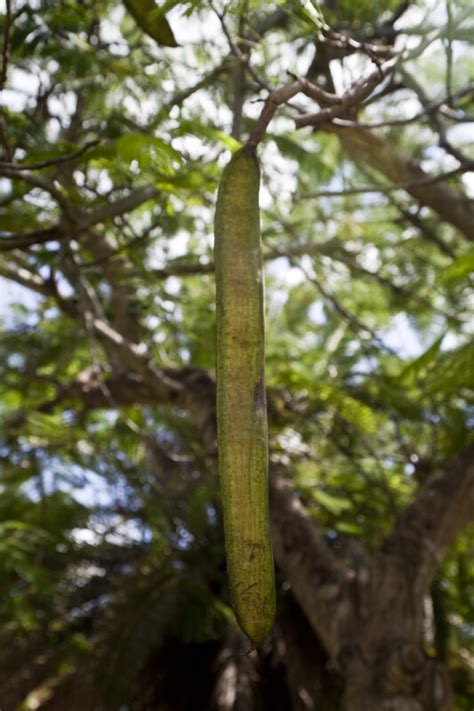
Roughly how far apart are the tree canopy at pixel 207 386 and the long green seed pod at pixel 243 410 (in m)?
0.92

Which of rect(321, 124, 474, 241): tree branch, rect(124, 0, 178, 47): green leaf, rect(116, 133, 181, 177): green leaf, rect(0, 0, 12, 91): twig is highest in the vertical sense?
rect(321, 124, 474, 241): tree branch

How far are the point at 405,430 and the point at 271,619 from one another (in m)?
3.48

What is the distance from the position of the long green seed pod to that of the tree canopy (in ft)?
3.02

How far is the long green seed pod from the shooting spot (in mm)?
1005

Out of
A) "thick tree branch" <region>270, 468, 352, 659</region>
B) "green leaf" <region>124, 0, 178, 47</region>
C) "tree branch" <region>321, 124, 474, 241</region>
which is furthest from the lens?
"tree branch" <region>321, 124, 474, 241</region>

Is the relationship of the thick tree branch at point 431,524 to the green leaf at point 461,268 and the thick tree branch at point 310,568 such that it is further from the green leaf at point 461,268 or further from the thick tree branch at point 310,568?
the green leaf at point 461,268

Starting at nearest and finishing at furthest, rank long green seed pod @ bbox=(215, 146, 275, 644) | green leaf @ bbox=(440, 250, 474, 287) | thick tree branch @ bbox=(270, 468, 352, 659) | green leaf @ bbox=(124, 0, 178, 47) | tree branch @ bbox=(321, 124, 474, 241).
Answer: long green seed pod @ bbox=(215, 146, 275, 644)
green leaf @ bbox=(124, 0, 178, 47)
green leaf @ bbox=(440, 250, 474, 287)
thick tree branch @ bbox=(270, 468, 352, 659)
tree branch @ bbox=(321, 124, 474, 241)

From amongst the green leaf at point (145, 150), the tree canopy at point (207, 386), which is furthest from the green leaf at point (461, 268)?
the green leaf at point (145, 150)

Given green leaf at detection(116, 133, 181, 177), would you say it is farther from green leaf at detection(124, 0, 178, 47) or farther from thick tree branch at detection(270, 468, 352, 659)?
thick tree branch at detection(270, 468, 352, 659)

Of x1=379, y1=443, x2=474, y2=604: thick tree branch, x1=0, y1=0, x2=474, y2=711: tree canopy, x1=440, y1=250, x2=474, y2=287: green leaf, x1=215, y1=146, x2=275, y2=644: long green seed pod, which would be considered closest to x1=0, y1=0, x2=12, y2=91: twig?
x1=0, y1=0, x2=474, y2=711: tree canopy

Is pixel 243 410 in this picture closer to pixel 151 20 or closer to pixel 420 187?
pixel 151 20

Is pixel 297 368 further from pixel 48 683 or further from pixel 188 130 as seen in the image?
pixel 48 683

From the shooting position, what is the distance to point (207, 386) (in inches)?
136

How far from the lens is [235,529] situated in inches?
39.5
